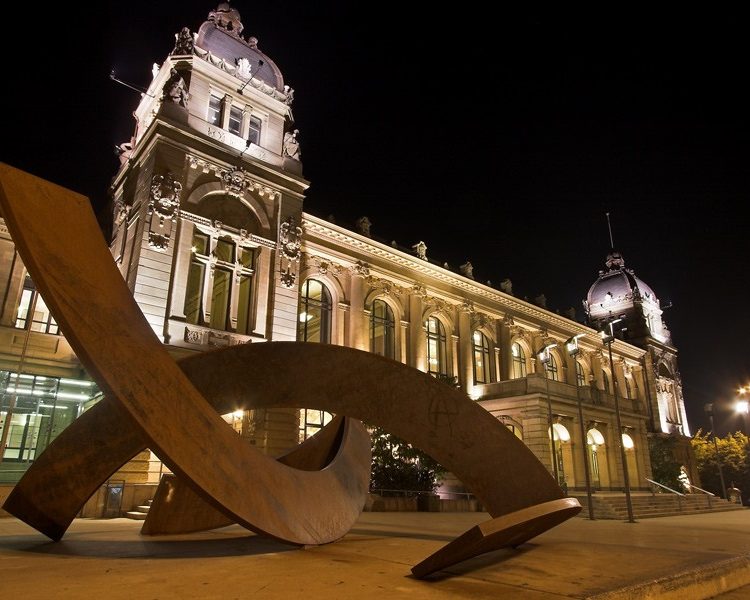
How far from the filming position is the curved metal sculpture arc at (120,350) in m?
4.78

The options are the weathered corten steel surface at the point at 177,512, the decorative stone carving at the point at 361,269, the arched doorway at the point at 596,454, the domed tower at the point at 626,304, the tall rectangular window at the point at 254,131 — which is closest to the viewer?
the weathered corten steel surface at the point at 177,512

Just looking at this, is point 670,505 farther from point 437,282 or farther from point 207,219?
point 207,219

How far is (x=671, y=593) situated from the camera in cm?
530

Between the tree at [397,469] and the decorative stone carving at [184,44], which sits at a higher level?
the decorative stone carving at [184,44]

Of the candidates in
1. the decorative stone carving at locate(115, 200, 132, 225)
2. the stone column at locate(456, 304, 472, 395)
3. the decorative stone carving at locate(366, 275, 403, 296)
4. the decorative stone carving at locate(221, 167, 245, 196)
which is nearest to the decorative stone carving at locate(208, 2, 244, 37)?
the decorative stone carving at locate(221, 167, 245, 196)

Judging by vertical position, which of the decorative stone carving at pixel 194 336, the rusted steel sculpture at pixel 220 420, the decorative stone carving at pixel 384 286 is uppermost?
the decorative stone carving at pixel 384 286

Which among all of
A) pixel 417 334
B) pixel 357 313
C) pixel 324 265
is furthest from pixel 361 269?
pixel 417 334

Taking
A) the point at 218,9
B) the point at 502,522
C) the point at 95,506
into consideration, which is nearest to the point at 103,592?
the point at 502,522

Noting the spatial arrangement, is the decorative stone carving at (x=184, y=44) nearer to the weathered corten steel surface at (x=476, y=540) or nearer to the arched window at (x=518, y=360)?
the weathered corten steel surface at (x=476, y=540)

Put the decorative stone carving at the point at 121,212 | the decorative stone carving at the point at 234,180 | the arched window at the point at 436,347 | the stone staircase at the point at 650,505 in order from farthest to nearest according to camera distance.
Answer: the arched window at the point at 436,347 < the decorative stone carving at the point at 121,212 < the decorative stone carving at the point at 234,180 < the stone staircase at the point at 650,505

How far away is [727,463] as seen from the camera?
49.5 metres

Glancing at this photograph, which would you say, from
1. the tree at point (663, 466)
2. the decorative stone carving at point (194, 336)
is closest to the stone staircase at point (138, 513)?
the decorative stone carving at point (194, 336)

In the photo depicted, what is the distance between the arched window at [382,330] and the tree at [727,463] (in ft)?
105

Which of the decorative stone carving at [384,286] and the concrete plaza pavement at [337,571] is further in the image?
the decorative stone carving at [384,286]
